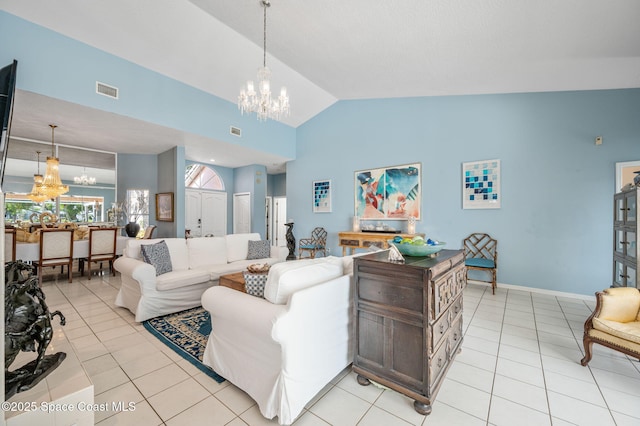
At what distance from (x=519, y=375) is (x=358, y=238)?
368cm

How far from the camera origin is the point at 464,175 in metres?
4.71

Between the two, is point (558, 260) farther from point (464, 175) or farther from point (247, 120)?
point (247, 120)

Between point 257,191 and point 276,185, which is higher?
point 276,185

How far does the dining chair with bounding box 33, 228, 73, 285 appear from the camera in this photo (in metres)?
4.36

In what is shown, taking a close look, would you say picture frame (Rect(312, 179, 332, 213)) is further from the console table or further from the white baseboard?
the white baseboard

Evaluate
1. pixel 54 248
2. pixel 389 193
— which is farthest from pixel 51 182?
pixel 389 193

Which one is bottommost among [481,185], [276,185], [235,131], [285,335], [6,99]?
[285,335]

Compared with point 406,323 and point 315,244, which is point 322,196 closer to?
point 315,244

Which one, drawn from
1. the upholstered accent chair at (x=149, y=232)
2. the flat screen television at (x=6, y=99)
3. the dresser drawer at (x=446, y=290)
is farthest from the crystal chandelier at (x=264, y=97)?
the upholstered accent chair at (x=149, y=232)

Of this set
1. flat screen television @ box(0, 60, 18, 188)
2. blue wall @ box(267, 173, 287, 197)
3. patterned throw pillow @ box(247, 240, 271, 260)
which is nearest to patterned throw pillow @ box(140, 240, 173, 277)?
patterned throw pillow @ box(247, 240, 271, 260)

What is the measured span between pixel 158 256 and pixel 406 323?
3178mm

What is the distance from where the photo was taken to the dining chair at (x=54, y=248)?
436 cm

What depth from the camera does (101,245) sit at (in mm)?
5031

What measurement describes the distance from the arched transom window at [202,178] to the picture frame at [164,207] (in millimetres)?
1588
